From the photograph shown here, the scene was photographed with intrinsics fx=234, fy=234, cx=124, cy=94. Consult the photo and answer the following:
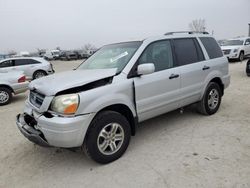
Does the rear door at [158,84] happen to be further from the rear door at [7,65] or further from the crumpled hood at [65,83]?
the rear door at [7,65]

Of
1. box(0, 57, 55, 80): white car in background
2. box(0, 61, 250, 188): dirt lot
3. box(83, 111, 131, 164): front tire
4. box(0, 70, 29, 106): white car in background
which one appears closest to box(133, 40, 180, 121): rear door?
box(83, 111, 131, 164): front tire

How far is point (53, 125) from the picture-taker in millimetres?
2973

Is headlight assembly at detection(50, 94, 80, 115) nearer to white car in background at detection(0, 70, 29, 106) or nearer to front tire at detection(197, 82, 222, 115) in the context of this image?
front tire at detection(197, 82, 222, 115)

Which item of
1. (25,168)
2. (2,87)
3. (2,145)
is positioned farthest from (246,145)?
(2,87)

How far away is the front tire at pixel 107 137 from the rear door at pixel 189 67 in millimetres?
1529

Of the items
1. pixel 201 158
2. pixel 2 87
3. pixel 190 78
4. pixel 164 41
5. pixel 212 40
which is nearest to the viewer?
pixel 201 158

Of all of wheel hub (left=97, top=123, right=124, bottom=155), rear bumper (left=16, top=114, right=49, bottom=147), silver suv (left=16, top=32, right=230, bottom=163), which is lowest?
wheel hub (left=97, top=123, right=124, bottom=155)

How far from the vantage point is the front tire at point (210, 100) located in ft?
16.4

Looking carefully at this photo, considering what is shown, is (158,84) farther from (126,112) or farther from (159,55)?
(126,112)

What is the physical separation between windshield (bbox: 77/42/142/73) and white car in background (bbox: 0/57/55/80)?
395 inches

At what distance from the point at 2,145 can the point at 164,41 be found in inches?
139

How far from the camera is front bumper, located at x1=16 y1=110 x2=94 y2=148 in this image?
9.68ft

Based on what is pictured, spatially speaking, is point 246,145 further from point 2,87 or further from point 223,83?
point 2,87

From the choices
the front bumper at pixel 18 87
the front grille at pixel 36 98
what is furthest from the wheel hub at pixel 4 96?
the front grille at pixel 36 98
